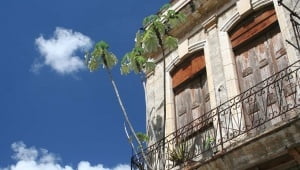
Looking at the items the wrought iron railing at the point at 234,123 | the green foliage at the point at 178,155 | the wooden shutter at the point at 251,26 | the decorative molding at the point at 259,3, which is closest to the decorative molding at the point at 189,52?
the wooden shutter at the point at 251,26

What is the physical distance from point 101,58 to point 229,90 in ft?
10.6

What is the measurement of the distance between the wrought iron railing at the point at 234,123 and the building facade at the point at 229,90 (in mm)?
20

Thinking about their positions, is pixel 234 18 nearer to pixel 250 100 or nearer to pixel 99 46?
pixel 250 100

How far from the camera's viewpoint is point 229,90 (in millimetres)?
10305

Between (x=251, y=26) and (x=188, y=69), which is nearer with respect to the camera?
(x=251, y=26)

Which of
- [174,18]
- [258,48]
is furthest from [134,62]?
[258,48]

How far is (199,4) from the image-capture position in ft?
39.4

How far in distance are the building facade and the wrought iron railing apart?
0.02 m

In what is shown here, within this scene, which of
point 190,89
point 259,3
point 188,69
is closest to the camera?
point 259,3

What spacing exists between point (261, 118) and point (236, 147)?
1.37 metres

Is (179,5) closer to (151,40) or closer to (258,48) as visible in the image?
(151,40)

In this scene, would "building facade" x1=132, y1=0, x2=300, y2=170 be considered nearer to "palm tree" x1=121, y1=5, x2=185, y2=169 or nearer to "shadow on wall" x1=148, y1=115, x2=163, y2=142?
"shadow on wall" x1=148, y1=115, x2=163, y2=142

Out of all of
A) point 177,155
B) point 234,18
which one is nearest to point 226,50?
point 234,18

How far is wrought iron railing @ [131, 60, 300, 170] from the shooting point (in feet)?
29.6
